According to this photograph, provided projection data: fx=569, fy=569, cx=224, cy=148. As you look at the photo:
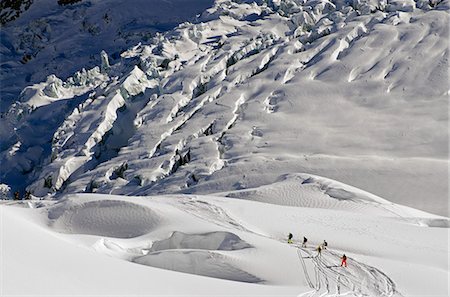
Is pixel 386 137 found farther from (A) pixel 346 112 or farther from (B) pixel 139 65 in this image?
(B) pixel 139 65

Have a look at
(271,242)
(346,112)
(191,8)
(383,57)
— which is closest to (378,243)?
(271,242)

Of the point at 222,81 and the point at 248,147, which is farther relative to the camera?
the point at 222,81

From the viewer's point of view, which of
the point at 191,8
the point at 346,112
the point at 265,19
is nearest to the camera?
the point at 346,112

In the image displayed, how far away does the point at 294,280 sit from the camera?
15.8 m

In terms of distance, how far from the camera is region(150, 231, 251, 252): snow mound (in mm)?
18688

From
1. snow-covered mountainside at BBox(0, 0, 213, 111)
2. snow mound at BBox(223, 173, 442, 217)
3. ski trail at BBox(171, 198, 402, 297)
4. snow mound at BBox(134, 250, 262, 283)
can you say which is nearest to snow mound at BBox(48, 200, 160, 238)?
snow mound at BBox(134, 250, 262, 283)

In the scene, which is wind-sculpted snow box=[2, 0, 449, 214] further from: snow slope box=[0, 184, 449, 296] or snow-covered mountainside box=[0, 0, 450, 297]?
snow slope box=[0, 184, 449, 296]

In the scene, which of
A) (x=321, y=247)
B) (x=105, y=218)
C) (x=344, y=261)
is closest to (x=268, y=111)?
(x=105, y=218)

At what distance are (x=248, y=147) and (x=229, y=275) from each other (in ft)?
58.2

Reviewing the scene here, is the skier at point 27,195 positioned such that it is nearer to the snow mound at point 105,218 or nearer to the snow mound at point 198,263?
the snow mound at point 105,218

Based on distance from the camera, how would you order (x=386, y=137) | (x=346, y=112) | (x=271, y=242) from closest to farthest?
(x=271, y=242)
(x=386, y=137)
(x=346, y=112)

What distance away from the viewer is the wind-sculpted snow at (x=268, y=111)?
31062 millimetres

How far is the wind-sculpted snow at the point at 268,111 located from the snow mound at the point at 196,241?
37.3 ft

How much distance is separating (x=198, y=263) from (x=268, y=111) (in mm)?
20517
